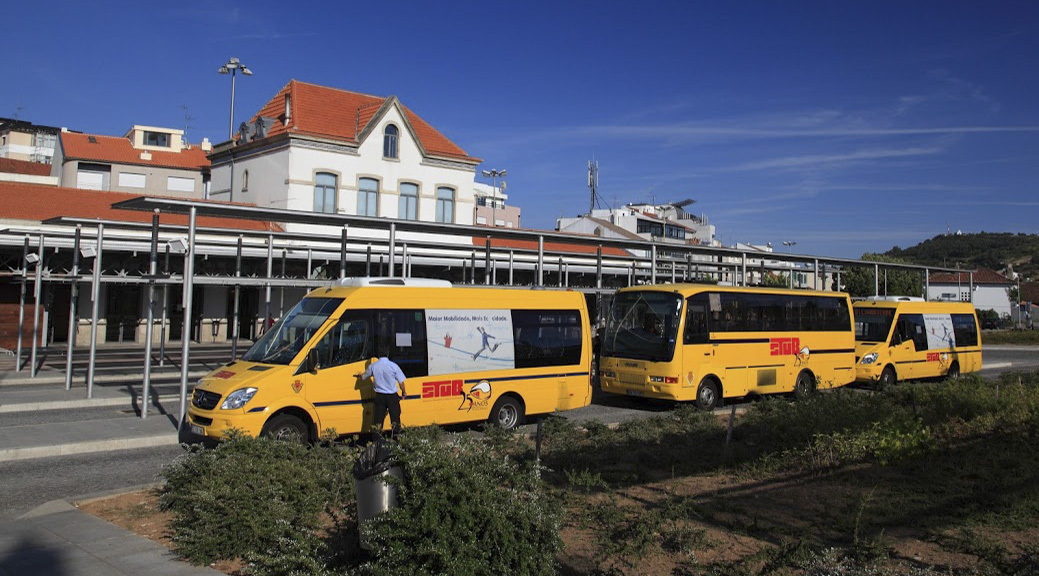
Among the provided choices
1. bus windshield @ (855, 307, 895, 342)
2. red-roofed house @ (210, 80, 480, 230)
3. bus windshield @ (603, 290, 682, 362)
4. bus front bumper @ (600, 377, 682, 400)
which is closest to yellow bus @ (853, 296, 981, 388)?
bus windshield @ (855, 307, 895, 342)

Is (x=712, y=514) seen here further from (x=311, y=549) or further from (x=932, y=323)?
(x=932, y=323)

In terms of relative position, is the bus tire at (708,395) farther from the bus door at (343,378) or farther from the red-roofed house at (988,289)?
the red-roofed house at (988,289)

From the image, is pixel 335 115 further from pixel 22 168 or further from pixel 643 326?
pixel 22 168

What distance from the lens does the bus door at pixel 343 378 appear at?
11.6 metres

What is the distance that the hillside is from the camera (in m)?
140

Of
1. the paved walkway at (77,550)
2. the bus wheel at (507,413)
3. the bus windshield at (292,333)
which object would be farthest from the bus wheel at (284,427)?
the bus wheel at (507,413)

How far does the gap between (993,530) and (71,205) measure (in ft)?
115

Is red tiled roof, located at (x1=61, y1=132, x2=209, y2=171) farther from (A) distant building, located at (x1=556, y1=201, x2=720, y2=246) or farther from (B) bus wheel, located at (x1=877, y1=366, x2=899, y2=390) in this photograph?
(B) bus wheel, located at (x1=877, y1=366, x2=899, y2=390)

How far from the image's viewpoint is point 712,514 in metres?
8.01

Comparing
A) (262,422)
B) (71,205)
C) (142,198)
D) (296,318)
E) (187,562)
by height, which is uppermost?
(71,205)

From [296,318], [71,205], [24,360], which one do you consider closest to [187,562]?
[296,318]

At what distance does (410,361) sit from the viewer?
12.7 m

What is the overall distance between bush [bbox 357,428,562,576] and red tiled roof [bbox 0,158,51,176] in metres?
63.4

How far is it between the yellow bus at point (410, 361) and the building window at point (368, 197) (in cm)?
2721
